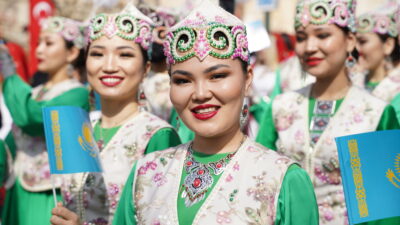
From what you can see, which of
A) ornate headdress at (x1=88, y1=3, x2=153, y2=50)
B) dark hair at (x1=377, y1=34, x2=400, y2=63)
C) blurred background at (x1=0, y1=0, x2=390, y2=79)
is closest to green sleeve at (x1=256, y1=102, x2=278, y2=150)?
blurred background at (x1=0, y1=0, x2=390, y2=79)

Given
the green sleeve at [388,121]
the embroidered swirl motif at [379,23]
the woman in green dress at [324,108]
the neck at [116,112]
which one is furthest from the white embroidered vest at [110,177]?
the embroidered swirl motif at [379,23]

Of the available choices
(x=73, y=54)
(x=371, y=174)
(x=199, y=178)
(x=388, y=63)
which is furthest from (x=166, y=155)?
(x=388, y=63)

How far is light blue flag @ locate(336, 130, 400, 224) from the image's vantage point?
2.37m

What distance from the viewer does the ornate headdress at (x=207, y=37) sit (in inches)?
97.6

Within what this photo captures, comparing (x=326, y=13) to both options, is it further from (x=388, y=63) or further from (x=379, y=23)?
(x=388, y=63)

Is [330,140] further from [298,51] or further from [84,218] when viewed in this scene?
[84,218]

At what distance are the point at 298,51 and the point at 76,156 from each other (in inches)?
60.8

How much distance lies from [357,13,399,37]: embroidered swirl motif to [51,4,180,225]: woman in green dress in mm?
2400

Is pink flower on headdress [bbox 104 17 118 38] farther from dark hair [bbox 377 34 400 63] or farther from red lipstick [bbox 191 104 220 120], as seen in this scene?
dark hair [bbox 377 34 400 63]

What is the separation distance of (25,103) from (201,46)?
2314 mm

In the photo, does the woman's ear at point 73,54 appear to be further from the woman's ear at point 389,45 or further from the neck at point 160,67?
the woman's ear at point 389,45

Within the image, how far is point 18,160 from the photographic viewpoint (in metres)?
4.47

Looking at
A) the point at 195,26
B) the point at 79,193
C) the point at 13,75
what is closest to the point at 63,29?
the point at 13,75

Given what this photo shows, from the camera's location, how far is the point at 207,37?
97.7 inches
